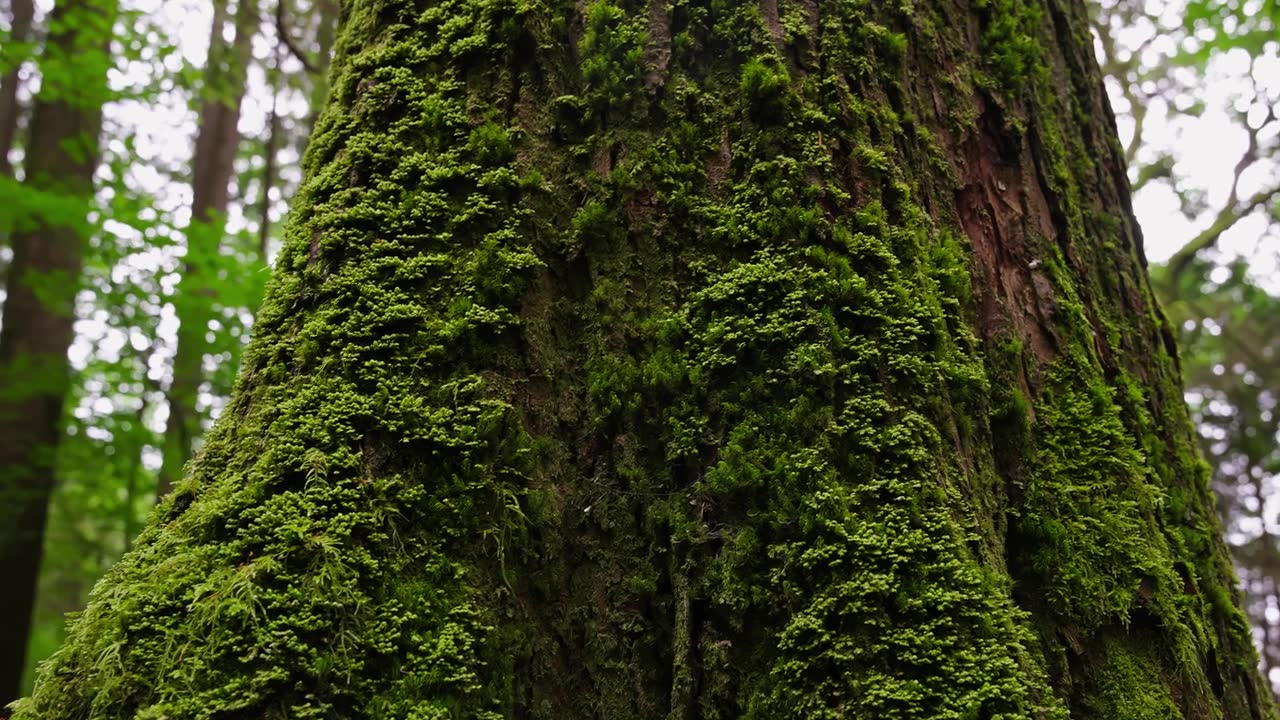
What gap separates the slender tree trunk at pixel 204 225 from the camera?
6.93 metres

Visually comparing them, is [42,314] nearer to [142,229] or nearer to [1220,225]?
[142,229]

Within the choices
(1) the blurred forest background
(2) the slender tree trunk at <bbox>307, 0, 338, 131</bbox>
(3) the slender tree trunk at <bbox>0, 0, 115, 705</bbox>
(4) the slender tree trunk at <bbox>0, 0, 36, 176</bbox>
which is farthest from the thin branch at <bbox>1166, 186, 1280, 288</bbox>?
(4) the slender tree trunk at <bbox>0, 0, 36, 176</bbox>

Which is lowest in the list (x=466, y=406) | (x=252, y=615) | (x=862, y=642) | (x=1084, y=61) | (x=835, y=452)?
(x=862, y=642)

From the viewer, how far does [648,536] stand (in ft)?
5.78

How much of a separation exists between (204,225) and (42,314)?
373 centimetres

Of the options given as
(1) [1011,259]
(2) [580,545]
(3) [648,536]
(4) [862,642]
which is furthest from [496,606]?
(1) [1011,259]

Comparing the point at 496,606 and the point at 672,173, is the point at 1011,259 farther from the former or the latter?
the point at 496,606

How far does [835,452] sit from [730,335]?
37cm

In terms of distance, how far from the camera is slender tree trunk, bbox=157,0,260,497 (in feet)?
22.7

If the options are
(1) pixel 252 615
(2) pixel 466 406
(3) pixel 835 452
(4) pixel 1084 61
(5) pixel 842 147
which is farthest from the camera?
(4) pixel 1084 61

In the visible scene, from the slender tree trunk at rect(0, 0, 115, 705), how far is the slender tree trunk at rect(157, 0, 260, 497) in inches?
40.0

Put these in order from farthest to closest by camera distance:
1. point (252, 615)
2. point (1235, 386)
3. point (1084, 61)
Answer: point (1235, 386)
point (1084, 61)
point (252, 615)

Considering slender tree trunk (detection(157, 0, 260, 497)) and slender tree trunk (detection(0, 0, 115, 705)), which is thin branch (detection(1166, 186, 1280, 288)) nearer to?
slender tree trunk (detection(157, 0, 260, 497))

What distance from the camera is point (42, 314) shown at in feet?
29.1
